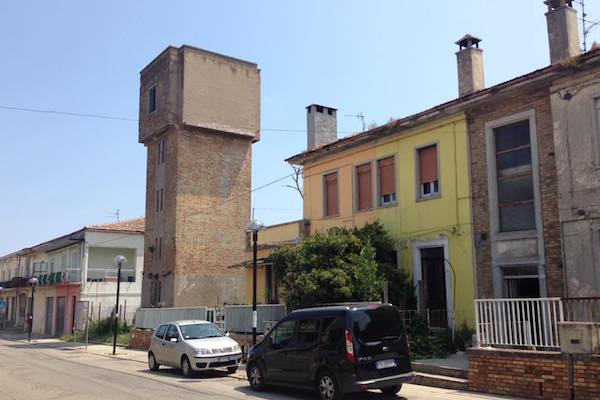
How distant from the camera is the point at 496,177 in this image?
15.5 metres

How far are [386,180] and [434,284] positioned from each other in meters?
3.92

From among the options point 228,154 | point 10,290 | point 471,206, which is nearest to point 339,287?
point 471,206

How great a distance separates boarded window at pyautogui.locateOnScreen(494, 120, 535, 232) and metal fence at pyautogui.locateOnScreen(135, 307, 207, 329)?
42.1ft

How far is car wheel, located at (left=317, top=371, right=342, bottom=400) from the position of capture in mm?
10609

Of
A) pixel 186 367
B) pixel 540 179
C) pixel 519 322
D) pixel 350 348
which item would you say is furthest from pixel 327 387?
pixel 540 179

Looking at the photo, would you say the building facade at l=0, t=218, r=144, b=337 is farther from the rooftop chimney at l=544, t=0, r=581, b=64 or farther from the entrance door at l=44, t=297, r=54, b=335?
the rooftop chimney at l=544, t=0, r=581, b=64

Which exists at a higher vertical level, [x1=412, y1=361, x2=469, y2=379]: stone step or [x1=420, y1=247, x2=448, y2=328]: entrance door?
[x1=420, y1=247, x2=448, y2=328]: entrance door

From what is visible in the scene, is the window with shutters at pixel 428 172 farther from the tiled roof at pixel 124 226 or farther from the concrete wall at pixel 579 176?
the tiled roof at pixel 124 226

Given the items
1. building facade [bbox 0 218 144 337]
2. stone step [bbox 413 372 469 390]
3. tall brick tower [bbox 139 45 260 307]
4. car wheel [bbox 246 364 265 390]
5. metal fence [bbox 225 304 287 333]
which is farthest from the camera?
building facade [bbox 0 218 144 337]

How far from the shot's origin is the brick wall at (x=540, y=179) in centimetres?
1386

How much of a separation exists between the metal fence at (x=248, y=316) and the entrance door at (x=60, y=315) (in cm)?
2701

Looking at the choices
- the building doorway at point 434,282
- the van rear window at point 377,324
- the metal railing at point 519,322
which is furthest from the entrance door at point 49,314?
the metal railing at point 519,322

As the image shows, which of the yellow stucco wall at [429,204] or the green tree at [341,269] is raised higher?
the yellow stucco wall at [429,204]

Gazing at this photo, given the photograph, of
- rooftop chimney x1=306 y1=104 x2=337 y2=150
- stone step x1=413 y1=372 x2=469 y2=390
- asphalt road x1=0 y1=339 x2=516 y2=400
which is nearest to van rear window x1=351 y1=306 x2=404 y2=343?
asphalt road x1=0 y1=339 x2=516 y2=400
